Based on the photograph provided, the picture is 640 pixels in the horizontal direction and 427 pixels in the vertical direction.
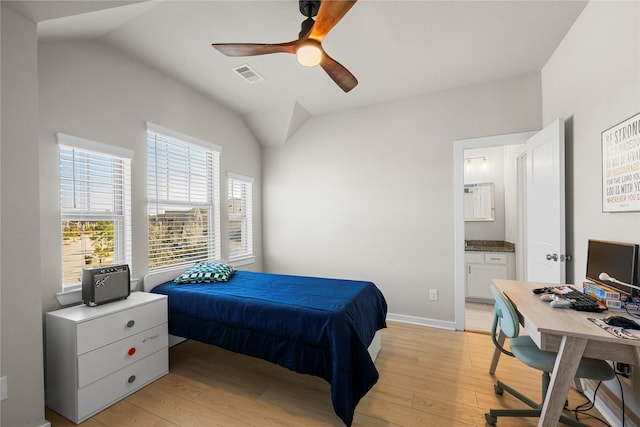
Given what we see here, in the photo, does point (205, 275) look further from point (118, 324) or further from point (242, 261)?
point (242, 261)

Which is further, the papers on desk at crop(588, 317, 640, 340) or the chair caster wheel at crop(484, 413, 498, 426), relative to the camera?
the chair caster wheel at crop(484, 413, 498, 426)

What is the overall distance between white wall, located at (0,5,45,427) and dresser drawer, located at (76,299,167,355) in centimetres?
22

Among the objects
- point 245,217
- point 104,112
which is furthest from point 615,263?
point 104,112

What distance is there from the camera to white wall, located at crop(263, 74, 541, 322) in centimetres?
312

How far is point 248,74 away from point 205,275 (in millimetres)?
2142

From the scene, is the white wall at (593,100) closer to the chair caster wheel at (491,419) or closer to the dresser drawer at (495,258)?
the chair caster wheel at (491,419)

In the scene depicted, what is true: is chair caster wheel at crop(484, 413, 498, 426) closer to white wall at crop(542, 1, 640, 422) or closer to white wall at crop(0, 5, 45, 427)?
white wall at crop(542, 1, 640, 422)

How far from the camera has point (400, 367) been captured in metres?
2.35

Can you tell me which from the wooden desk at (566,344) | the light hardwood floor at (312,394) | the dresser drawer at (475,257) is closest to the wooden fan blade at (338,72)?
the wooden desk at (566,344)

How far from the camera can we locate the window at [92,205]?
209 centimetres

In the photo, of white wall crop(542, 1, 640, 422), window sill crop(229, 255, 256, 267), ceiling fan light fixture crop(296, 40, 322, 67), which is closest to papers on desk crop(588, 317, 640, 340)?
white wall crop(542, 1, 640, 422)

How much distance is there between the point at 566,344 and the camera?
1.29 m

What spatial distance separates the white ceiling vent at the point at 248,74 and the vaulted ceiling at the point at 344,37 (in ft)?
0.17

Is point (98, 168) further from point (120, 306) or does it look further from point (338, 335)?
point (338, 335)
